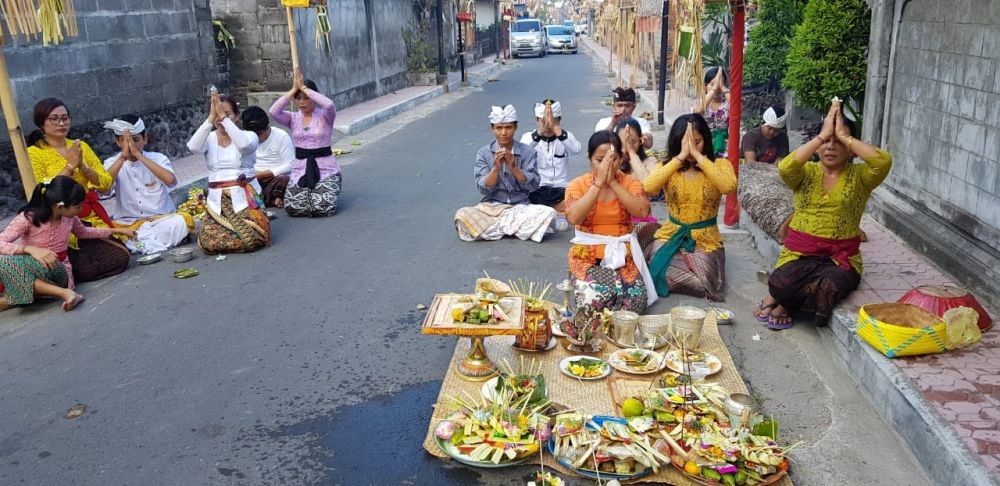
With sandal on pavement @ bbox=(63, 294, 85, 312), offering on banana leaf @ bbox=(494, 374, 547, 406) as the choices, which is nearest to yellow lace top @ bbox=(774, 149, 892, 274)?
offering on banana leaf @ bbox=(494, 374, 547, 406)

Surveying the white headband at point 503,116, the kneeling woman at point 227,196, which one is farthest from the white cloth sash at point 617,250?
the kneeling woman at point 227,196

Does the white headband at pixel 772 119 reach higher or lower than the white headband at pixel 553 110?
lower

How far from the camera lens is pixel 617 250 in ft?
18.8

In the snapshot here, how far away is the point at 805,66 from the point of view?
8367 mm

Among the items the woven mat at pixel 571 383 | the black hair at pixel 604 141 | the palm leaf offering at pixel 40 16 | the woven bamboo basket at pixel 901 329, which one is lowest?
the woven mat at pixel 571 383

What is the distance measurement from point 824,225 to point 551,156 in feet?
12.7

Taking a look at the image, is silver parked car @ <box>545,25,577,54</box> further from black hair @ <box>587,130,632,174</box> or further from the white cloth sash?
the white cloth sash

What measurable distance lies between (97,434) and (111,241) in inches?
129

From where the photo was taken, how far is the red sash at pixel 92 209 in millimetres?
7348

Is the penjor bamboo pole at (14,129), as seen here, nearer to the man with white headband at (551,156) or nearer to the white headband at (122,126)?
the white headband at (122,126)

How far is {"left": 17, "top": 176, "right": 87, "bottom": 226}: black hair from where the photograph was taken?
628 centimetres

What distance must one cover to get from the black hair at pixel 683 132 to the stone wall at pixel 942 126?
1895mm

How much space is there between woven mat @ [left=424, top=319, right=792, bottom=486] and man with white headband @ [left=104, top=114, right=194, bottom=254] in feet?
13.7

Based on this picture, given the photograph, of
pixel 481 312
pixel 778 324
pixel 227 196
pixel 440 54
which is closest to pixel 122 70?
pixel 227 196
